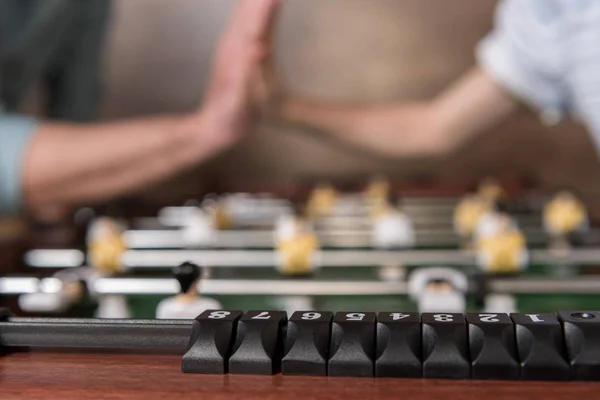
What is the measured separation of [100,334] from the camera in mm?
523

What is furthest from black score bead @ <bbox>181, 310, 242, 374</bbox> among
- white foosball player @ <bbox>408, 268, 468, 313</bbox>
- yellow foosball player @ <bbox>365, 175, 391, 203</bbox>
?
yellow foosball player @ <bbox>365, 175, 391, 203</bbox>

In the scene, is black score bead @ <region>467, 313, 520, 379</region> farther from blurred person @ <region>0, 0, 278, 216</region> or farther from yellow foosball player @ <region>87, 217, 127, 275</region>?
yellow foosball player @ <region>87, 217, 127, 275</region>

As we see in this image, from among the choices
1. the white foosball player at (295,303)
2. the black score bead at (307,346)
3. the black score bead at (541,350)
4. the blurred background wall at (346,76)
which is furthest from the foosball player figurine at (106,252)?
the blurred background wall at (346,76)

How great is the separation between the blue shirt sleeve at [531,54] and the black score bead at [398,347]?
3.44ft

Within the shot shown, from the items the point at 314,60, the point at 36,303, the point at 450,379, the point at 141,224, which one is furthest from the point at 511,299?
the point at 314,60

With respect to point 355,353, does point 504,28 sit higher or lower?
higher

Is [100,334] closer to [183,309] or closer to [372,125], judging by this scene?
[183,309]

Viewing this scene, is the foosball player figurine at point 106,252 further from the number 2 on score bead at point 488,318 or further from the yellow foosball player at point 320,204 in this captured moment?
the number 2 on score bead at point 488,318

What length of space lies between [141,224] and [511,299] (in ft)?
3.62

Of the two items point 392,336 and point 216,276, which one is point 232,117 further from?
point 392,336

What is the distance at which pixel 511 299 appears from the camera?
1012 millimetres

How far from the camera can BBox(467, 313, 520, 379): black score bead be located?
18.0 inches

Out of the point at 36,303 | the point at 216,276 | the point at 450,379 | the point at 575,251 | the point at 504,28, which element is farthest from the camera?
the point at 504,28

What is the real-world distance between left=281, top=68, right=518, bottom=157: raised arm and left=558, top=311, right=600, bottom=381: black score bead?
1.27 meters
